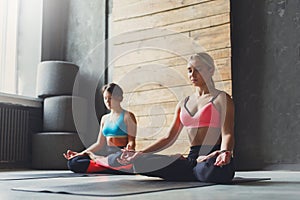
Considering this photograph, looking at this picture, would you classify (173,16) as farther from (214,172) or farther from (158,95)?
(214,172)

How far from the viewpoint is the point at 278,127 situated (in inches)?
145

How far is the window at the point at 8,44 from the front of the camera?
4.70 m

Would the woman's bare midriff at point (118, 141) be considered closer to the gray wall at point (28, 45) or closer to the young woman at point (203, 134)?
the young woman at point (203, 134)

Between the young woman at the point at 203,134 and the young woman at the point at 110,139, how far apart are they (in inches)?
38.6

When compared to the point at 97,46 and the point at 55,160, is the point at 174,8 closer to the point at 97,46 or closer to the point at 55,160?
the point at 97,46

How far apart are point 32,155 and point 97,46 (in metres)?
1.43

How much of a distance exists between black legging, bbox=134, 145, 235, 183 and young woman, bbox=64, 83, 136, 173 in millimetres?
985

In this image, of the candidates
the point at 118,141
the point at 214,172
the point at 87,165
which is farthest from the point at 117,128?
the point at 214,172

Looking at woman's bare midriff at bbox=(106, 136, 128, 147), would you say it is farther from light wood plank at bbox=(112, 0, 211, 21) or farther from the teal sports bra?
light wood plank at bbox=(112, 0, 211, 21)

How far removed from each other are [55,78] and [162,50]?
1177 millimetres

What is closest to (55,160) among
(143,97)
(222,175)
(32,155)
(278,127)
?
(32,155)

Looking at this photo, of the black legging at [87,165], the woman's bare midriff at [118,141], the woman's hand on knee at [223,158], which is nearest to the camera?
the woman's hand on knee at [223,158]

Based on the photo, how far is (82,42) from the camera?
507cm

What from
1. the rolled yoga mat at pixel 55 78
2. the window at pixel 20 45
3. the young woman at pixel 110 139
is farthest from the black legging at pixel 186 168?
the window at pixel 20 45
